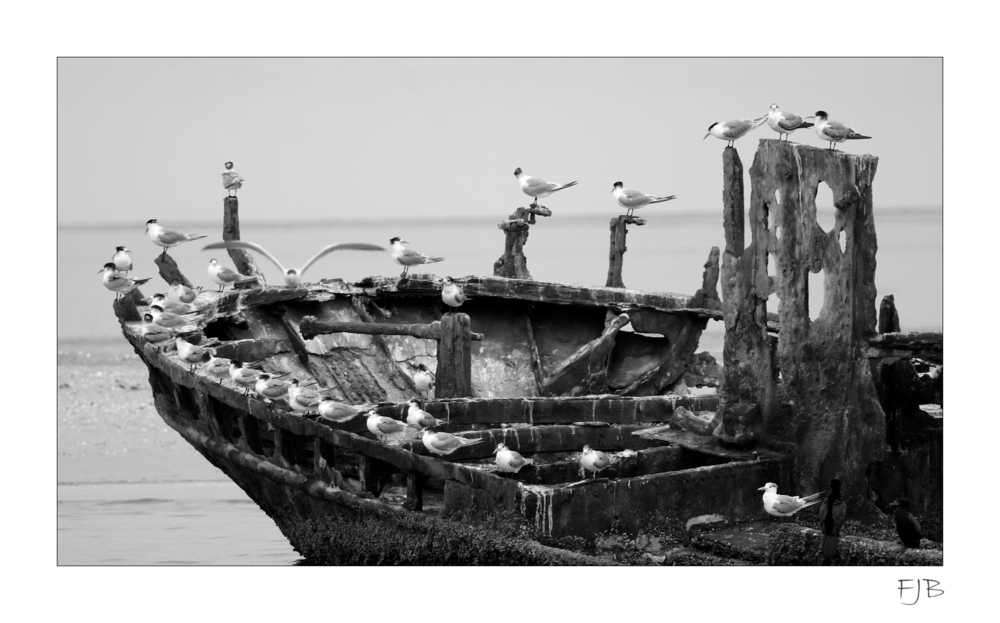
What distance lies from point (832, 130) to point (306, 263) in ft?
24.0

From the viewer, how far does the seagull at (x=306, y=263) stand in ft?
65.9

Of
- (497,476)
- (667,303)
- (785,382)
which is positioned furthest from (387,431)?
(667,303)

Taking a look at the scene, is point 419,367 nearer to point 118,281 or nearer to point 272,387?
point 272,387

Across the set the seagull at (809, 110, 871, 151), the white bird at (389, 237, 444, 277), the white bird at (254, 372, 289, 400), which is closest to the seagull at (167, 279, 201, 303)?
the white bird at (389, 237, 444, 277)

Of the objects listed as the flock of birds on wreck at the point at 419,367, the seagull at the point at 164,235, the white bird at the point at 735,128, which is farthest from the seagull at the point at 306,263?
the white bird at the point at 735,128

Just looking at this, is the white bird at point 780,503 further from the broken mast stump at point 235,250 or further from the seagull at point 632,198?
the broken mast stump at point 235,250

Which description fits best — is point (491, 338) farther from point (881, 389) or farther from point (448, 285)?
point (881, 389)

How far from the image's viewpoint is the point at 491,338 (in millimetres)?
22797

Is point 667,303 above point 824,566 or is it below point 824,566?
above

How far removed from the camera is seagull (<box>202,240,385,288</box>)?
20.1 metres

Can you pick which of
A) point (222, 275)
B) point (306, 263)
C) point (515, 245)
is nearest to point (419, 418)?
point (306, 263)

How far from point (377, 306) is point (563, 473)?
7.34 meters

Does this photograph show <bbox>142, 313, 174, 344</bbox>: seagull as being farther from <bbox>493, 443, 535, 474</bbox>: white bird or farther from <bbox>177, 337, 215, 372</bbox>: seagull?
<bbox>493, 443, 535, 474</bbox>: white bird

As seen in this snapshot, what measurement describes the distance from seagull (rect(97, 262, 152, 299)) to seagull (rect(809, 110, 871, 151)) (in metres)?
10.1
